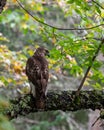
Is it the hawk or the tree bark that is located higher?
the hawk

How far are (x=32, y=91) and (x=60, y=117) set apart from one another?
29.4 feet

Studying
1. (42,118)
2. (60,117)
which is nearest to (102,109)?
(60,117)

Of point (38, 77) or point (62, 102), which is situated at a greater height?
point (38, 77)

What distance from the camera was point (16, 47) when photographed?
518 inches

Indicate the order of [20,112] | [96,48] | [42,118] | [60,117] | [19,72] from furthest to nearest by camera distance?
[42,118] → [60,117] → [19,72] → [96,48] → [20,112]

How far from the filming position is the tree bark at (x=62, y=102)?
3721mm

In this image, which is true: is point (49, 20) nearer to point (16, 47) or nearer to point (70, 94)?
point (16, 47)

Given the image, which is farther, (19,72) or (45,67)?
(19,72)

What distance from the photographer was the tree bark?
3721mm

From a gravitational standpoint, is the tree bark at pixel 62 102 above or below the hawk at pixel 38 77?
below

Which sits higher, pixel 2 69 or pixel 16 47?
pixel 2 69

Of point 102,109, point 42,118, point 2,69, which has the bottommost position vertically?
point 42,118

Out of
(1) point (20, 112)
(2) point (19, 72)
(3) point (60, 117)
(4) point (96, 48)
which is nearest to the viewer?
(1) point (20, 112)

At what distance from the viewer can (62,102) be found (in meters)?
4.02
